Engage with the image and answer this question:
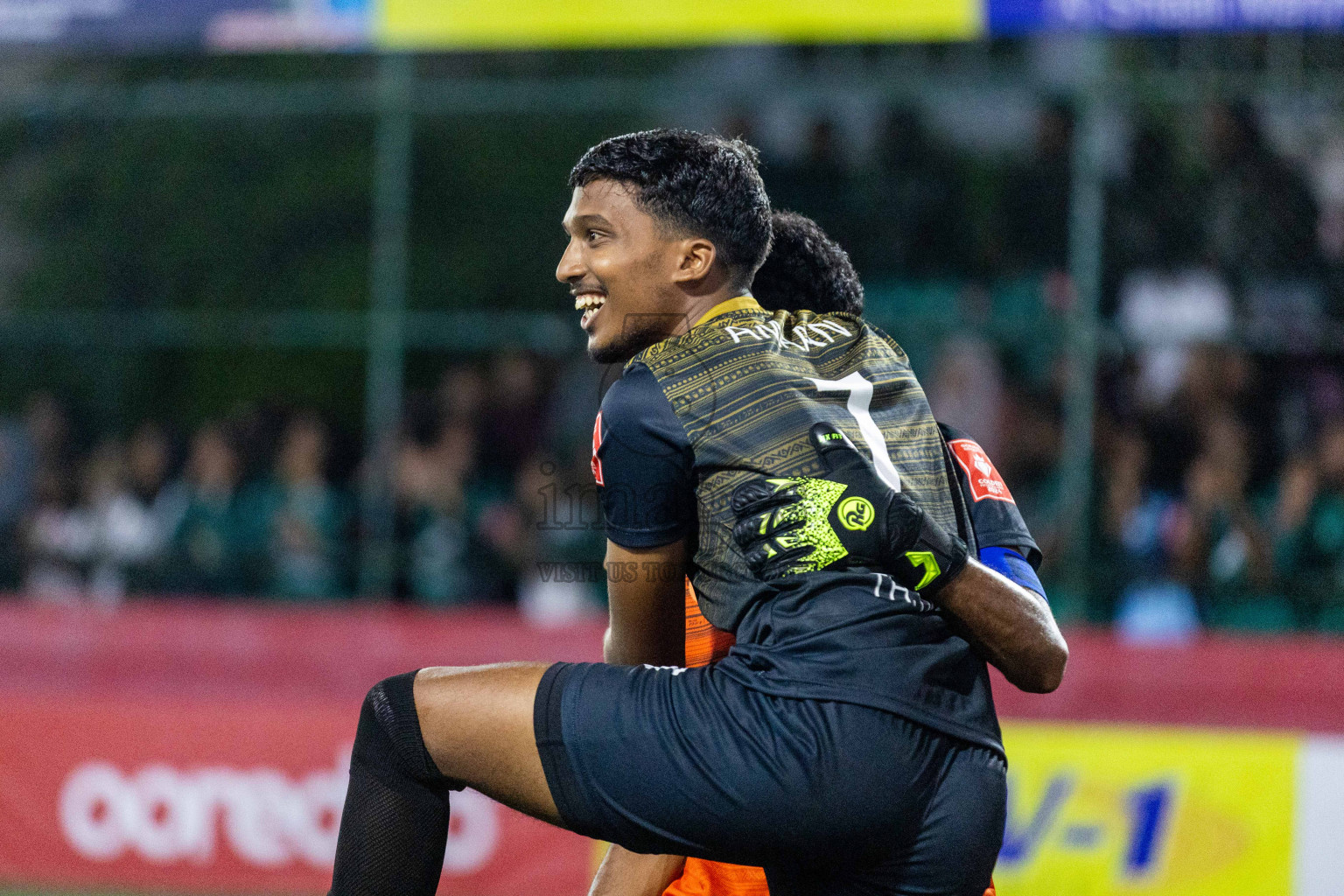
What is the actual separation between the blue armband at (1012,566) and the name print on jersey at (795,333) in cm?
49

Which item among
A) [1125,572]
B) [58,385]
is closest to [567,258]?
[1125,572]

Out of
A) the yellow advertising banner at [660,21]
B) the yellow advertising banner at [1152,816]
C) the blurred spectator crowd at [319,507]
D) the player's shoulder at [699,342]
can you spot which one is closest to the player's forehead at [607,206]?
the player's shoulder at [699,342]

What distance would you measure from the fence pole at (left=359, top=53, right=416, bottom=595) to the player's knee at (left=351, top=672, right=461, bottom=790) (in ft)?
19.9

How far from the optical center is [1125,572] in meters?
Result: 7.56

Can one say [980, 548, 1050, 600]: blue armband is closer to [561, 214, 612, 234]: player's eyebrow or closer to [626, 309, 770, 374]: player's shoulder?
[626, 309, 770, 374]: player's shoulder

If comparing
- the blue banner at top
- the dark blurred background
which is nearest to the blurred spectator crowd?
the dark blurred background

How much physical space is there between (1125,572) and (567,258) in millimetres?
5436

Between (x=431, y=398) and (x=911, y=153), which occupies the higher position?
(x=911, y=153)

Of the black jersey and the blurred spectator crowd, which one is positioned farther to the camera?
the blurred spectator crowd

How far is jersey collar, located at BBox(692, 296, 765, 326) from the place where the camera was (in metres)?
2.77

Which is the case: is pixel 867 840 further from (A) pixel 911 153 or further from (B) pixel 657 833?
(A) pixel 911 153

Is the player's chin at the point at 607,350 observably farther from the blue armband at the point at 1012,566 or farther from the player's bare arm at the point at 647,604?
the blue armband at the point at 1012,566

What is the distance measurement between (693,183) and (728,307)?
24 cm

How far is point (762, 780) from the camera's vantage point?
2318 mm
